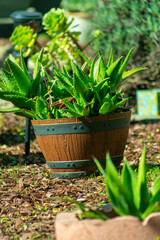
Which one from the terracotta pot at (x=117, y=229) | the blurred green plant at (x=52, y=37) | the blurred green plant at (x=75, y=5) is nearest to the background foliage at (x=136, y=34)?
the blurred green plant at (x=52, y=37)

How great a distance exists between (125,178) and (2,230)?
Answer: 1.09 metres

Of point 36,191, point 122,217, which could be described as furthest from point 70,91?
point 122,217

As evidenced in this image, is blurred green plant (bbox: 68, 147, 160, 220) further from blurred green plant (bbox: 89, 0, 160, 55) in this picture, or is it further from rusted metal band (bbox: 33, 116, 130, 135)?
blurred green plant (bbox: 89, 0, 160, 55)

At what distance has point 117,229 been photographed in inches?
71.7

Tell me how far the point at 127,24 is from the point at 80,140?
13.3 ft

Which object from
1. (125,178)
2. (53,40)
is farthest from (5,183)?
(53,40)

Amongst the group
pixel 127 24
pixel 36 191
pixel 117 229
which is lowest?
pixel 36 191

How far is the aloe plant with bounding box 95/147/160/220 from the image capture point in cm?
191

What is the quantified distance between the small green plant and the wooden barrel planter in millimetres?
98

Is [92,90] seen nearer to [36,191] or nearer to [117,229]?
[36,191]

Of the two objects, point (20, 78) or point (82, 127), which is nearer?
point (82, 127)

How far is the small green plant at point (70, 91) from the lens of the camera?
10.4 feet

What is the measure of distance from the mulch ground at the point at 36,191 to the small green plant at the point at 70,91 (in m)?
0.61

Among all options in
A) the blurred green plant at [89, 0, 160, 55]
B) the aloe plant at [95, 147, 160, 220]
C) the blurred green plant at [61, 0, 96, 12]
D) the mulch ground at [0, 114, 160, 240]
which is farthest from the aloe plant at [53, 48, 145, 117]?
the blurred green plant at [61, 0, 96, 12]
